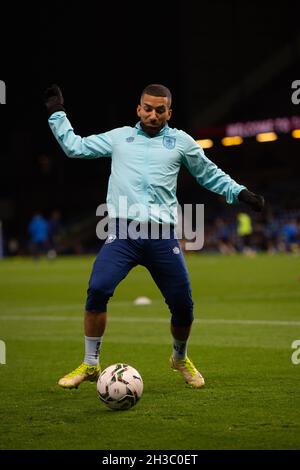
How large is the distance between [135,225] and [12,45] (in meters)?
38.0

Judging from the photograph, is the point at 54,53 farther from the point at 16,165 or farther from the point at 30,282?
the point at 30,282

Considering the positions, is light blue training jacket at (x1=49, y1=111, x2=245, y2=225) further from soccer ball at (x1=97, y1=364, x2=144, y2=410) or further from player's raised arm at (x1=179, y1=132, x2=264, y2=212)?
soccer ball at (x1=97, y1=364, x2=144, y2=410)

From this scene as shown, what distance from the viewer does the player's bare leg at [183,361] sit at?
8.36 meters

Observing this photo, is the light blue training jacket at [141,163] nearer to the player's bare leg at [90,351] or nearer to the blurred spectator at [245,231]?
the player's bare leg at [90,351]

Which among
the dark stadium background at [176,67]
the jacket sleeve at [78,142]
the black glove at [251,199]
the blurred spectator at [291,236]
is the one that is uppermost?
the dark stadium background at [176,67]

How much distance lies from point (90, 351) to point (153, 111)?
2.11 meters

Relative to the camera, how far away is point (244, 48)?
153 ft

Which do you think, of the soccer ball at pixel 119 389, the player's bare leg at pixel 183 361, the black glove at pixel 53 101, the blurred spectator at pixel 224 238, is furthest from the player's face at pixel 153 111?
the blurred spectator at pixel 224 238

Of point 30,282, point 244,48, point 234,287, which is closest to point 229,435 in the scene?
point 234,287

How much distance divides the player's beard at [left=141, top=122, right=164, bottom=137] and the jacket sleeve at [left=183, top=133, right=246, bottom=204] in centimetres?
24

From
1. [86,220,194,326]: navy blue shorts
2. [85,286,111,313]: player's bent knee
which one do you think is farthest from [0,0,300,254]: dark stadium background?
[85,286,111,313]: player's bent knee

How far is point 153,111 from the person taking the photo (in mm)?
8039

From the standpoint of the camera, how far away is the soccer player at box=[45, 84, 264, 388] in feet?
26.2

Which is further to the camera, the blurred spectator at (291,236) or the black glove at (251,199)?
the blurred spectator at (291,236)
